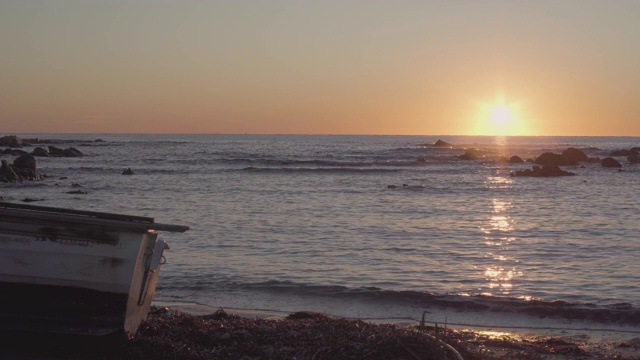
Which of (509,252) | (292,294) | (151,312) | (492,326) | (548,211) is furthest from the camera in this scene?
(548,211)

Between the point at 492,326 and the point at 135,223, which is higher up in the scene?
the point at 135,223

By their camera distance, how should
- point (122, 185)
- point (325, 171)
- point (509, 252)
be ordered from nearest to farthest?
point (509, 252) → point (122, 185) → point (325, 171)

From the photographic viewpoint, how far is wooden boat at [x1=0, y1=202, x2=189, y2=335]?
21.7 feet

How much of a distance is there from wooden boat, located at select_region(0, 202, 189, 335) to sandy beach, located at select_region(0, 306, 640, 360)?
0.63ft

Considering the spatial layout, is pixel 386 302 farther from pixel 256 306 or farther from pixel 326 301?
pixel 256 306

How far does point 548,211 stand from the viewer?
21906 mm

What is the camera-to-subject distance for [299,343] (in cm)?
702

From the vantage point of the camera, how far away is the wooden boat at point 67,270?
6.61 meters

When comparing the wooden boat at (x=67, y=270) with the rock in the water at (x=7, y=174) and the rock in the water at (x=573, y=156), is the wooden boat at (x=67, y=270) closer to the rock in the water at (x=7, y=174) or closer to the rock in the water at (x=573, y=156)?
the rock in the water at (x=7, y=174)

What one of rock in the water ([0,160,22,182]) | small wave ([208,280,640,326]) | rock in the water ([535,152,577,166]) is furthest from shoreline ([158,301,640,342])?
rock in the water ([535,152,577,166])

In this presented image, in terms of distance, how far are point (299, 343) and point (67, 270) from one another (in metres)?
2.41

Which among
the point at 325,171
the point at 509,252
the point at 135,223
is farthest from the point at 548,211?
the point at 325,171

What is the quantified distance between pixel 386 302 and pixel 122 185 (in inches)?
909

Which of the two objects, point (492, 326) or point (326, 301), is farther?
point (326, 301)
